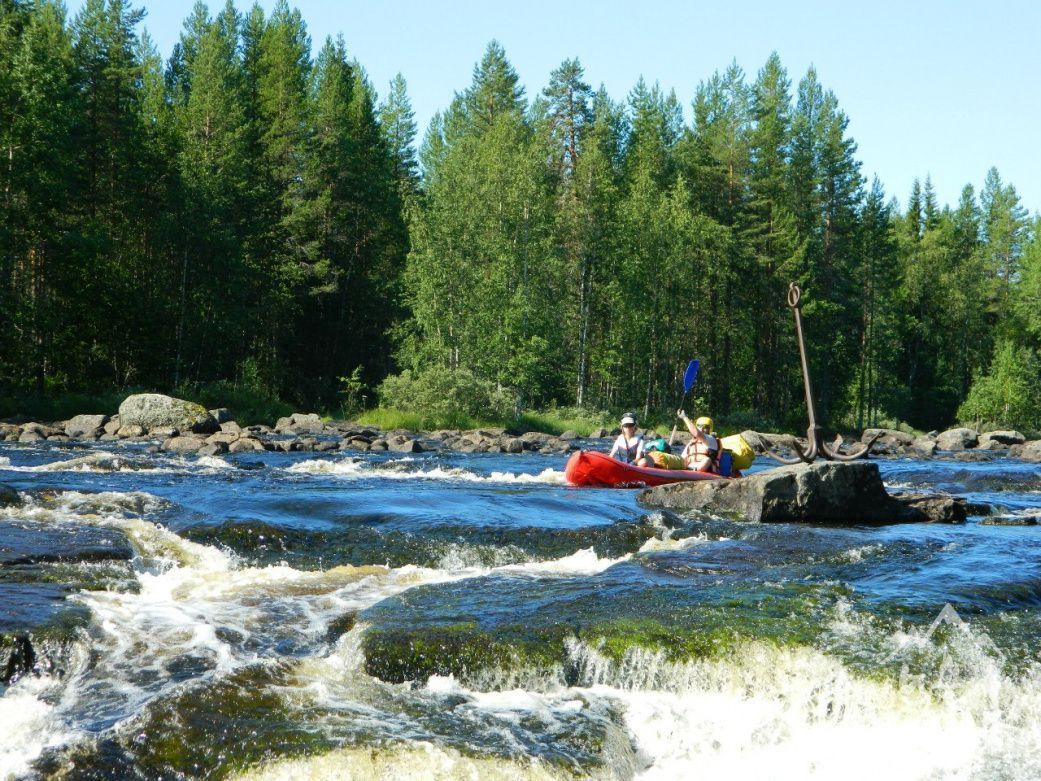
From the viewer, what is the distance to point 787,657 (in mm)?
6910

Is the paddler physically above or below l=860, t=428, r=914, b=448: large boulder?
below

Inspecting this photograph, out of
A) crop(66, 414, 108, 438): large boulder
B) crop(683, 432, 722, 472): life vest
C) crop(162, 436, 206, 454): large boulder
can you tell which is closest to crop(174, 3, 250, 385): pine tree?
crop(66, 414, 108, 438): large boulder

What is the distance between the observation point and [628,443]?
1731 centimetres

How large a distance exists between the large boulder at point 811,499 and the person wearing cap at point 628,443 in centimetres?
339

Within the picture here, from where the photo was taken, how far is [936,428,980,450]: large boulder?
1352 inches

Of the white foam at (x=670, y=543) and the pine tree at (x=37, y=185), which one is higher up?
the pine tree at (x=37, y=185)

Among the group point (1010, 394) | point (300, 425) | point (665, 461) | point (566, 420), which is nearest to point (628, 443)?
point (665, 461)

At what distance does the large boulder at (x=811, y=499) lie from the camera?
1266 cm

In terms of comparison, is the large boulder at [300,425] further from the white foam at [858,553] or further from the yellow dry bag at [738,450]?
the white foam at [858,553]

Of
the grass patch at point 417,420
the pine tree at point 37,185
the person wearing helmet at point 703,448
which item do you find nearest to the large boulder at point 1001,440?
the grass patch at point 417,420

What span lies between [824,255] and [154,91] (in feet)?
104

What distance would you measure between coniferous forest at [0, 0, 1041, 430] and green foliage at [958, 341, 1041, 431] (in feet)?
0.50

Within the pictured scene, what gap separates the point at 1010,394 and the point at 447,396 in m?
33.0

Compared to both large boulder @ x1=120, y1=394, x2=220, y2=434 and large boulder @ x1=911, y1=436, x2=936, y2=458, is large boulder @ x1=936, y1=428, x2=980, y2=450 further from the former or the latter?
large boulder @ x1=120, y1=394, x2=220, y2=434
